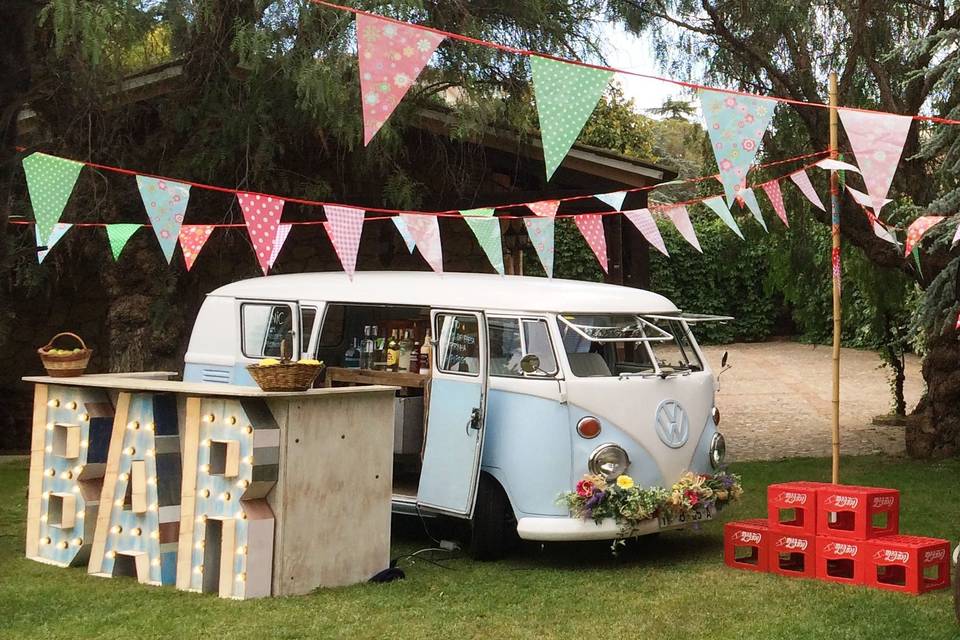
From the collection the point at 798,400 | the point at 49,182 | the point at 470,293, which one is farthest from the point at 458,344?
the point at 798,400

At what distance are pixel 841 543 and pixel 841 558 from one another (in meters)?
0.09

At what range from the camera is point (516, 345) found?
7281mm

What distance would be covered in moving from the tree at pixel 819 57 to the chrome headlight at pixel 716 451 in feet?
13.4

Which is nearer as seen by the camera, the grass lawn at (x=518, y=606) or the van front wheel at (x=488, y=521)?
the grass lawn at (x=518, y=606)

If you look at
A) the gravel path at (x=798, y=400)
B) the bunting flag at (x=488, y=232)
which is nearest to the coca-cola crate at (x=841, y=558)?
the bunting flag at (x=488, y=232)

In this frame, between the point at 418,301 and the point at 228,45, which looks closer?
the point at 418,301

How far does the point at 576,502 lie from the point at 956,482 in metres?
5.02

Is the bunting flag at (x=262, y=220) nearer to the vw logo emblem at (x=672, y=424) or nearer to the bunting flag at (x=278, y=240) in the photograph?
the bunting flag at (x=278, y=240)

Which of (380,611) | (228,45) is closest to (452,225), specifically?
(228,45)

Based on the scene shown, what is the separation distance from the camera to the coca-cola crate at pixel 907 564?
6.28 meters

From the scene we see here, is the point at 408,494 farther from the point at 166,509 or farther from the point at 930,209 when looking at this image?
the point at 930,209

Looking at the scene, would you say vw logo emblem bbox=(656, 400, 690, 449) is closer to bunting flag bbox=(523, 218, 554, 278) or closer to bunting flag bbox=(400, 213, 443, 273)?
bunting flag bbox=(523, 218, 554, 278)

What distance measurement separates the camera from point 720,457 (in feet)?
24.6

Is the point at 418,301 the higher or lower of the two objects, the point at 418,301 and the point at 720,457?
the higher
